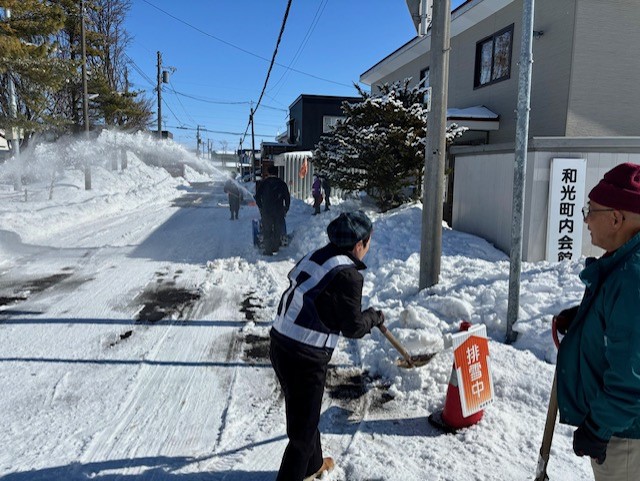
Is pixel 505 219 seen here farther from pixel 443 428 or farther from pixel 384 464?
pixel 384 464

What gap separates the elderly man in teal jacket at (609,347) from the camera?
1.64 m

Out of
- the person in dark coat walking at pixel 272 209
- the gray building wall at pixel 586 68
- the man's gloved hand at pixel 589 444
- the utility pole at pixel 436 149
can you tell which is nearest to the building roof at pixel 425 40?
the gray building wall at pixel 586 68

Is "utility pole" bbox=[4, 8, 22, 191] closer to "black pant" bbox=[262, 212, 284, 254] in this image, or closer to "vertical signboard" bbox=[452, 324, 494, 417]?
"black pant" bbox=[262, 212, 284, 254]

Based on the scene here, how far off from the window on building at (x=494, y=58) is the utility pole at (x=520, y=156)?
7.73 m

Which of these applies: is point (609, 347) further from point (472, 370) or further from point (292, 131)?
point (292, 131)

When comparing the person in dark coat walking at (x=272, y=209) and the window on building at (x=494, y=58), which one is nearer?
the person in dark coat walking at (x=272, y=209)

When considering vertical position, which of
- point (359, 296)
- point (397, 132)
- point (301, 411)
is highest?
point (397, 132)

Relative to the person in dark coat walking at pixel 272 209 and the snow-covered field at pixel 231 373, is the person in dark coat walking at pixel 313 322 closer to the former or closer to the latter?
the snow-covered field at pixel 231 373

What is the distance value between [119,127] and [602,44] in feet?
102

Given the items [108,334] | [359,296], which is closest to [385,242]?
[108,334]

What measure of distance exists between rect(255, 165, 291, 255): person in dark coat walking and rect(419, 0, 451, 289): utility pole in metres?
4.55

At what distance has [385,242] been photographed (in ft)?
29.8

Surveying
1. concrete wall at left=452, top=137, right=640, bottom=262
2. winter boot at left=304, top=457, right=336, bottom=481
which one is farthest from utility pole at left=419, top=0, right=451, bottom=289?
winter boot at left=304, top=457, right=336, bottom=481

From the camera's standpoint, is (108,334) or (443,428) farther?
(108,334)
